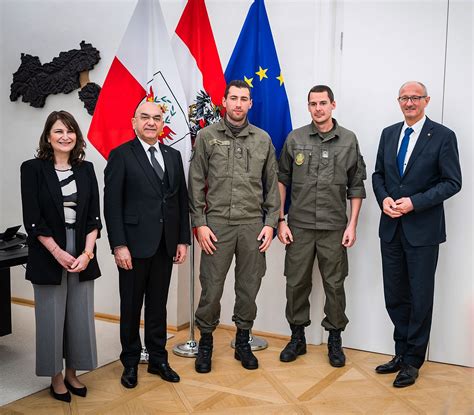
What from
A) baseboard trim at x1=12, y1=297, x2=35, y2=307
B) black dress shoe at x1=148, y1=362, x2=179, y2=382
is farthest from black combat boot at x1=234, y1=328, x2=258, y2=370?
baseboard trim at x1=12, y1=297, x2=35, y2=307

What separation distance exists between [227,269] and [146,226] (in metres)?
0.61

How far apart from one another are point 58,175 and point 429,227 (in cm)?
199

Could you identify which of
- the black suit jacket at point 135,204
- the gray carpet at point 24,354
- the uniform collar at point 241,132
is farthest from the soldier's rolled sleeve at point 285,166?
the gray carpet at point 24,354

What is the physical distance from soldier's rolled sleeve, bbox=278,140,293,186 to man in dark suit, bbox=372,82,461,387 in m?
0.57

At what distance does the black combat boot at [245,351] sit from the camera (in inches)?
132

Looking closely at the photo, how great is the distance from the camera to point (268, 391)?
3.01 m

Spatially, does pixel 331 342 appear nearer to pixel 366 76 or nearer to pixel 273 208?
pixel 273 208

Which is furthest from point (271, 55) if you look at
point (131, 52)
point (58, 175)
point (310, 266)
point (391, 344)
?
point (391, 344)

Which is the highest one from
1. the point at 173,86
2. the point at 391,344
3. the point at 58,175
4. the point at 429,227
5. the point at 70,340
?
the point at 173,86

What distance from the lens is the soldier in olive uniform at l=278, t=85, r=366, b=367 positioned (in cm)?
339

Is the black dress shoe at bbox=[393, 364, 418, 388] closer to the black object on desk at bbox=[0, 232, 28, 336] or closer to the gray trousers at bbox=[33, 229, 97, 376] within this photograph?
the gray trousers at bbox=[33, 229, 97, 376]

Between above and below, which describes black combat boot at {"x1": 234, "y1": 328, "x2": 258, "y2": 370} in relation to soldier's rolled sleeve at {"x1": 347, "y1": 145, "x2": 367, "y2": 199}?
below

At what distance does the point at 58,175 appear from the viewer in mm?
2783

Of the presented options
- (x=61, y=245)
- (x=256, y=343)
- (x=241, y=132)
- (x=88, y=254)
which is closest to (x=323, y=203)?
(x=241, y=132)
